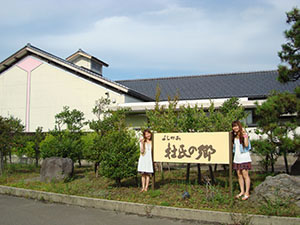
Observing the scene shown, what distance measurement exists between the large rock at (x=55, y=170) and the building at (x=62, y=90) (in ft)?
24.4

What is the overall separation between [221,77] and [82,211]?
2053 cm

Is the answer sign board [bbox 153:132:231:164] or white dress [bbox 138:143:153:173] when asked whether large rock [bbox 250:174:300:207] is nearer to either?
sign board [bbox 153:132:231:164]

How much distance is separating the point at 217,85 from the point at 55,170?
1640cm

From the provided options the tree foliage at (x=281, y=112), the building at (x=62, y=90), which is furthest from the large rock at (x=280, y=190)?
the building at (x=62, y=90)

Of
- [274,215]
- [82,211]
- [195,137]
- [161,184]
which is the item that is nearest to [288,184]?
[274,215]

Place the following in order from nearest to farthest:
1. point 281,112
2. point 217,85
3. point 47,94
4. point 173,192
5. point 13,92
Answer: point 281,112, point 173,192, point 47,94, point 13,92, point 217,85

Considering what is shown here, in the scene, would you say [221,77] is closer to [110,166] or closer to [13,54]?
[13,54]

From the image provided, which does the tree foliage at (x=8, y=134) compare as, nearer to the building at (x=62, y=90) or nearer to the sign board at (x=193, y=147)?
the sign board at (x=193, y=147)

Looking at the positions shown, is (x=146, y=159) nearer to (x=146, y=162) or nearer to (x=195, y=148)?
(x=146, y=162)

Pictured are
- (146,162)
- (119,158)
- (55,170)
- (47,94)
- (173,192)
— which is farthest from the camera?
(47,94)

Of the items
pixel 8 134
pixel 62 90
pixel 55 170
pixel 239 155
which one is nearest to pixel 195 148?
pixel 239 155

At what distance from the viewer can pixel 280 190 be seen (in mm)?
5336

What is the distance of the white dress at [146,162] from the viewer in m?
6.84

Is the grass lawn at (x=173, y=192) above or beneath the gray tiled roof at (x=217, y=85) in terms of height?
beneath
